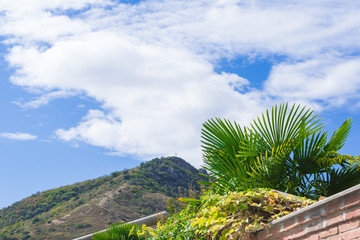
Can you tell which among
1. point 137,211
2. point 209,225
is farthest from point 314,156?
point 137,211

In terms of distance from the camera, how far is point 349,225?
154 inches

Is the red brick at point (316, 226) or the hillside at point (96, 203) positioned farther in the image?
the hillside at point (96, 203)

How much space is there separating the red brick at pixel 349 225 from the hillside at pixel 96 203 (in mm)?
Answer: 34574

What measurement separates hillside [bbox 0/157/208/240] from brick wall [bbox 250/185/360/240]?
34135 mm

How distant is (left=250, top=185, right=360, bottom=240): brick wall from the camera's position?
3.89 metres

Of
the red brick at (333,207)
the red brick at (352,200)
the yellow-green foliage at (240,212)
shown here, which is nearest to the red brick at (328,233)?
the red brick at (333,207)

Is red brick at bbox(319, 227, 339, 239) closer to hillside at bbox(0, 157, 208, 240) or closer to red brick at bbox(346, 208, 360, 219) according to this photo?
red brick at bbox(346, 208, 360, 219)

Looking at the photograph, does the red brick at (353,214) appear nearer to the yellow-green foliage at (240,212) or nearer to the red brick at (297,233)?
the red brick at (297,233)

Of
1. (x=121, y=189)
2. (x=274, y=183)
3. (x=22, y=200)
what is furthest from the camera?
(x=22, y=200)

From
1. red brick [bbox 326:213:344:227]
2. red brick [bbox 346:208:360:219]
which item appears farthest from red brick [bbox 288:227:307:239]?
red brick [bbox 346:208:360:219]

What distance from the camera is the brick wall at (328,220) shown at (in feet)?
12.8

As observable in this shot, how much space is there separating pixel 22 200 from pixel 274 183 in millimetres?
53118

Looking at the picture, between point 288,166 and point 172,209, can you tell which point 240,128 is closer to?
point 288,166

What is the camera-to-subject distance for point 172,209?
7.25 meters
